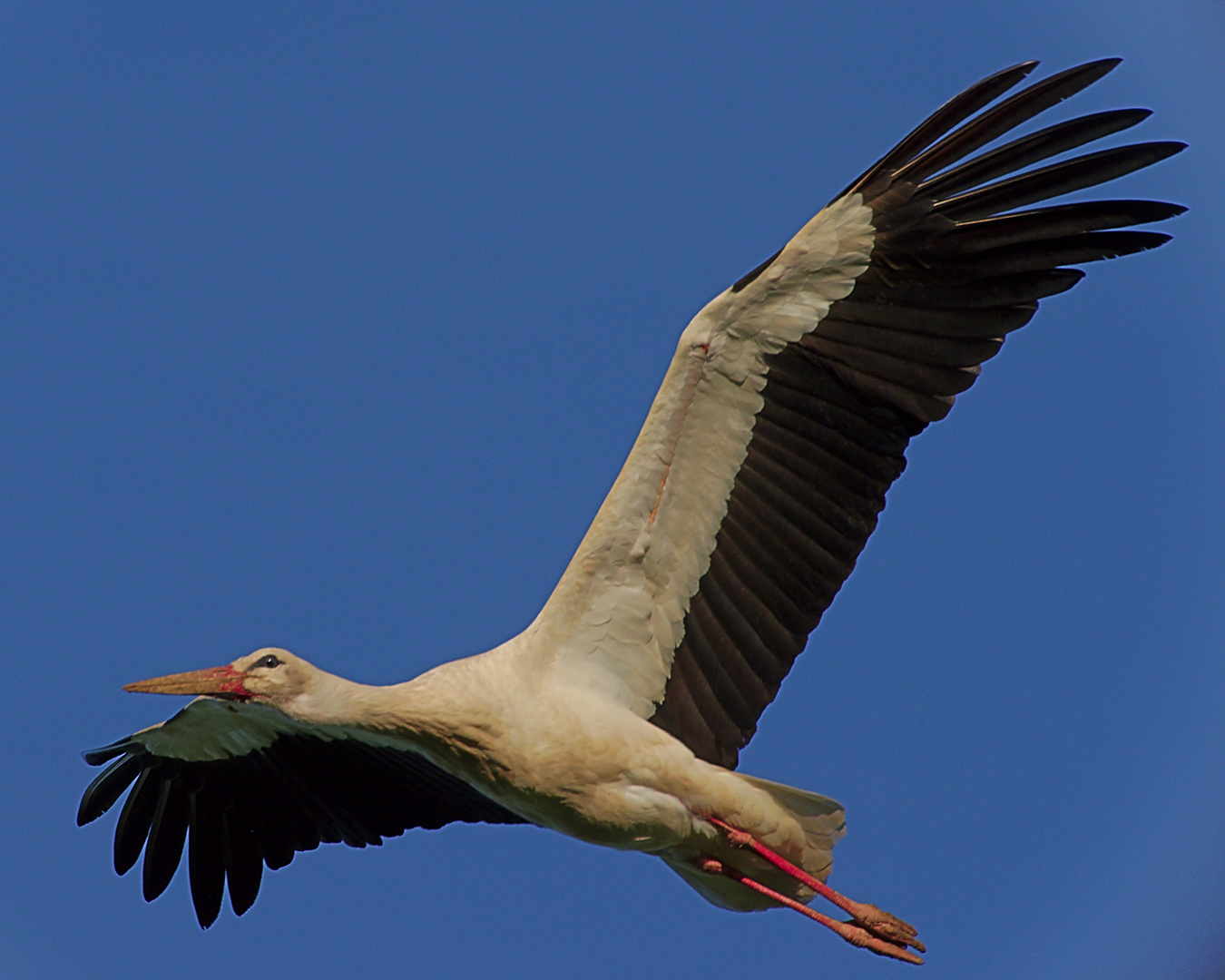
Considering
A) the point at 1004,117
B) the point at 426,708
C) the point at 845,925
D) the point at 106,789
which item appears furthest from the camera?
the point at 106,789

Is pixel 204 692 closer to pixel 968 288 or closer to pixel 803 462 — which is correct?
pixel 803 462

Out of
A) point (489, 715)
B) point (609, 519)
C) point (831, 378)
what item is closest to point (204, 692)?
point (489, 715)

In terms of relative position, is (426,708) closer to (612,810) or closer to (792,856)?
(612,810)

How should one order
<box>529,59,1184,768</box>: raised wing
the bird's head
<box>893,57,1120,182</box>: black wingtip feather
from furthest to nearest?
the bird's head < <box>529,59,1184,768</box>: raised wing < <box>893,57,1120,182</box>: black wingtip feather

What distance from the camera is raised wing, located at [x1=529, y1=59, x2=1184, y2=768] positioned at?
19.6ft

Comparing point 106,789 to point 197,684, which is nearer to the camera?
point 197,684

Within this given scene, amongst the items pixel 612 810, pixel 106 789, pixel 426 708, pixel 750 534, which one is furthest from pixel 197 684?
pixel 750 534

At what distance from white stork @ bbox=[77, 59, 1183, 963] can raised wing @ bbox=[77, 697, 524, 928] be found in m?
0.57

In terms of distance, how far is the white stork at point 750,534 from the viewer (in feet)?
19.9

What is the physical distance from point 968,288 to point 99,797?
539cm

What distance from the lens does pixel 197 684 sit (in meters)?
6.48

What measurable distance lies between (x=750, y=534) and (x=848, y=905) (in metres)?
1.83

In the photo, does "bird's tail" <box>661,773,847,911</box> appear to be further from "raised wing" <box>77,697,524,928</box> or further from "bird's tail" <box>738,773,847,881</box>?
"raised wing" <box>77,697,524,928</box>

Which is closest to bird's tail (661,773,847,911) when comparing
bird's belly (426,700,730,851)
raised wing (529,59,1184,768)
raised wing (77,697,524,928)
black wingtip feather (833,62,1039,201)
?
bird's belly (426,700,730,851)
